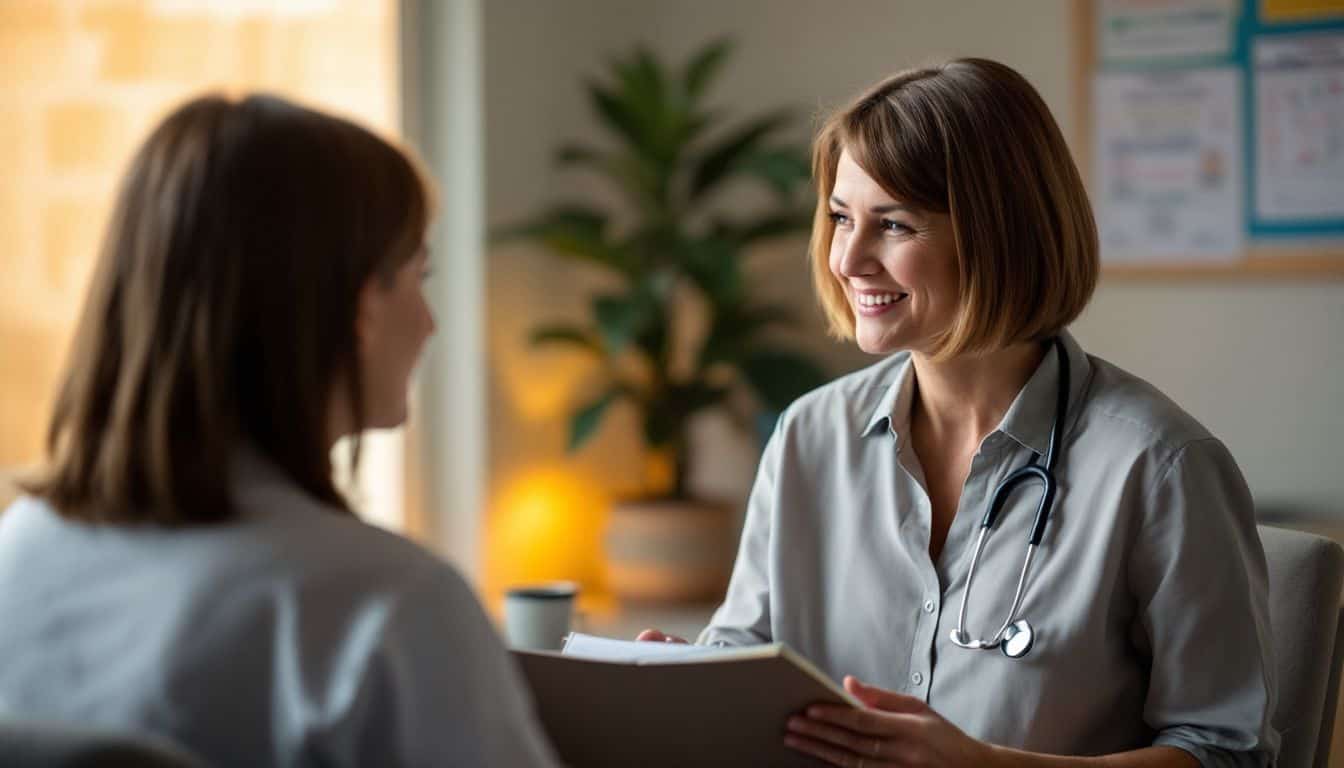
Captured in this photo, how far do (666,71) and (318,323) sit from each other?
287 centimetres

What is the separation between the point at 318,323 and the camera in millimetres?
944

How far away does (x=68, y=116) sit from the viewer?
9.09ft

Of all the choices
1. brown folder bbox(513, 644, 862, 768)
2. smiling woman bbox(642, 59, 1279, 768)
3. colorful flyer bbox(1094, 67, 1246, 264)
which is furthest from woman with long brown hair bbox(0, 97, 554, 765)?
colorful flyer bbox(1094, 67, 1246, 264)

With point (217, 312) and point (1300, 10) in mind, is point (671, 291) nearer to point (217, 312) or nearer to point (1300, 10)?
point (1300, 10)

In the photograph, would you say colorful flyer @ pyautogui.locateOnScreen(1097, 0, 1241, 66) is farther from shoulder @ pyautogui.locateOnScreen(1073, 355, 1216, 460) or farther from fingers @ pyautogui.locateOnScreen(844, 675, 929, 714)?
fingers @ pyautogui.locateOnScreen(844, 675, 929, 714)

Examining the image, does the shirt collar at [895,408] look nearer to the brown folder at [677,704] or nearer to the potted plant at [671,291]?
the brown folder at [677,704]

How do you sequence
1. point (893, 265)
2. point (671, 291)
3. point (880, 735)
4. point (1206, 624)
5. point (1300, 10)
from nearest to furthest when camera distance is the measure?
point (880, 735)
point (1206, 624)
point (893, 265)
point (1300, 10)
point (671, 291)

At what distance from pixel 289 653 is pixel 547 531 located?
9.38 feet

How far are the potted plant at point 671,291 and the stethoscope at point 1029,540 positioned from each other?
1747mm

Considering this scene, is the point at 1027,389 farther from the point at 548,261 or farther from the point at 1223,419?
the point at 548,261

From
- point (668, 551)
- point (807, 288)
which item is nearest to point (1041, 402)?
point (668, 551)

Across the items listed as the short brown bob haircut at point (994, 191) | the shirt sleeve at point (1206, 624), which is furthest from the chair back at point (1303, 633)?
the short brown bob haircut at point (994, 191)

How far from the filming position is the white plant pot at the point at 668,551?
3.43m

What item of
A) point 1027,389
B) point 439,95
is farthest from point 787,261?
point 1027,389
